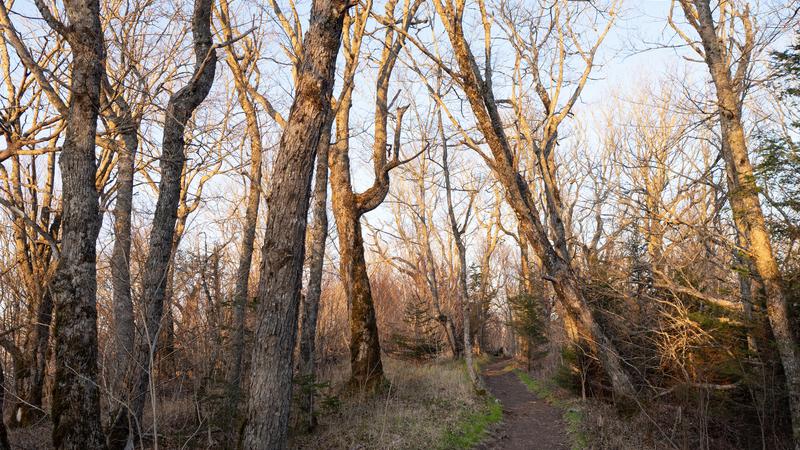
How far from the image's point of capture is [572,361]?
39.3 feet

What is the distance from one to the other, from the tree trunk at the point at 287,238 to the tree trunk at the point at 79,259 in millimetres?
1687

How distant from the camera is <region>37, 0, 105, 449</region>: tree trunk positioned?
4.37m

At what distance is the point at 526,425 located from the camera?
33.5 ft

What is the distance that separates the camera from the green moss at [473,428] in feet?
24.4

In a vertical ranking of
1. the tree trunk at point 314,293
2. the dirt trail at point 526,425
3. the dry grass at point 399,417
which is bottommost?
the dirt trail at point 526,425

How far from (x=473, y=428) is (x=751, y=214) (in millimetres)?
6143

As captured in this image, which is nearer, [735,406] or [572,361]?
[735,406]

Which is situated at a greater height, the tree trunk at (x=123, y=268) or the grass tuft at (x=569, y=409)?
the tree trunk at (x=123, y=268)

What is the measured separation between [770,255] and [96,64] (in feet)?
33.4

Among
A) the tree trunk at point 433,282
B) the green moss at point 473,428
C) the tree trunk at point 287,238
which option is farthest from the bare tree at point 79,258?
the tree trunk at point 433,282

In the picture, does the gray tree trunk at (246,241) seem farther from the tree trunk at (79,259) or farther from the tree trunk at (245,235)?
the tree trunk at (79,259)

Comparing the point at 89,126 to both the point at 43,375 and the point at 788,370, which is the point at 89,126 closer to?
the point at 43,375

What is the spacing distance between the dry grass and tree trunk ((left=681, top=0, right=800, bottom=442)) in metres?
5.21

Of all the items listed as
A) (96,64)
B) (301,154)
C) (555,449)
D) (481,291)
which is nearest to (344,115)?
(96,64)
